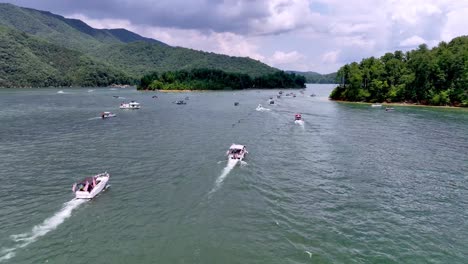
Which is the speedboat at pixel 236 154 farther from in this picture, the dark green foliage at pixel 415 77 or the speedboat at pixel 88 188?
the dark green foliage at pixel 415 77

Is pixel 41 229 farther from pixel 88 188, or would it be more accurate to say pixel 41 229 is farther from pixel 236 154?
pixel 236 154

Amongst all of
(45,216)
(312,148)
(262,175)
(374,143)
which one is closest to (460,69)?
(374,143)

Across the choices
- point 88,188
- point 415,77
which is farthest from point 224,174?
point 415,77

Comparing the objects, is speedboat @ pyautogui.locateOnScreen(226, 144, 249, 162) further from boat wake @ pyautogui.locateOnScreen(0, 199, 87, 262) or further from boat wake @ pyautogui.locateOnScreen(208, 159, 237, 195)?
boat wake @ pyautogui.locateOnScreen(0, 199, 87, 262)

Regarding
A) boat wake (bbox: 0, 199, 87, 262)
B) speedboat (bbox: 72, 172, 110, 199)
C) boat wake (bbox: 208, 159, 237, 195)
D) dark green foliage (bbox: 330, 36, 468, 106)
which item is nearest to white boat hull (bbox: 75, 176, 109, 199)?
speedboat (bbox: 72, 172, 110, 199)

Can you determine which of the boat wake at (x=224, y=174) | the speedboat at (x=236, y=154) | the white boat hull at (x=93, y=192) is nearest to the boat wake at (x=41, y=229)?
the white boat hull at (x=93, y=192)

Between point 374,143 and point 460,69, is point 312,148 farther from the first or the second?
point 460,69
